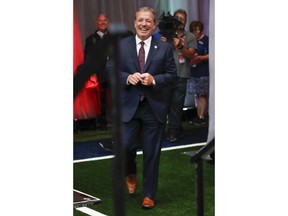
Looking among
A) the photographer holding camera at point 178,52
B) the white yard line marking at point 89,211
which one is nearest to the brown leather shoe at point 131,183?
the white yard line marking at point 89,211

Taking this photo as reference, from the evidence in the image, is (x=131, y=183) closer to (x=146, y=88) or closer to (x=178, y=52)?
(x=146, y=88)

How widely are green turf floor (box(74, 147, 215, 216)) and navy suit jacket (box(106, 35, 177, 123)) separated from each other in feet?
2.74

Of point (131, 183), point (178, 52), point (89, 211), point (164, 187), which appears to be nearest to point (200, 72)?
point (178, 52)

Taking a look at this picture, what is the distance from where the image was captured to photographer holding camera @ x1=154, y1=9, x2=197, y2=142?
9.58m

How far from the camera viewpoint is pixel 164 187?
7.27 meters

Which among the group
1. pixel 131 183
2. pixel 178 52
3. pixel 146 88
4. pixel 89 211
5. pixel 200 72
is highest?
pixel 178 52

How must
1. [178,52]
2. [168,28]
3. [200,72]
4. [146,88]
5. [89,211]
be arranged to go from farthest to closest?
[200,72], [178,52], [168,28], [89,211], [146,88]

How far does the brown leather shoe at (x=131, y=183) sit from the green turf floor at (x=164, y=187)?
7 cm

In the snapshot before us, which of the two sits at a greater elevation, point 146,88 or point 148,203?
point 146,88

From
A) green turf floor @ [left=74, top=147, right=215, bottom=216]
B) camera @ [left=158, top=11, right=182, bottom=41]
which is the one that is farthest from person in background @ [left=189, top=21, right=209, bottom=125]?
green turf floor @ [left=74, top=147, right=215, bottom=216]

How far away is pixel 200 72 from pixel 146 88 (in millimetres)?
5991
